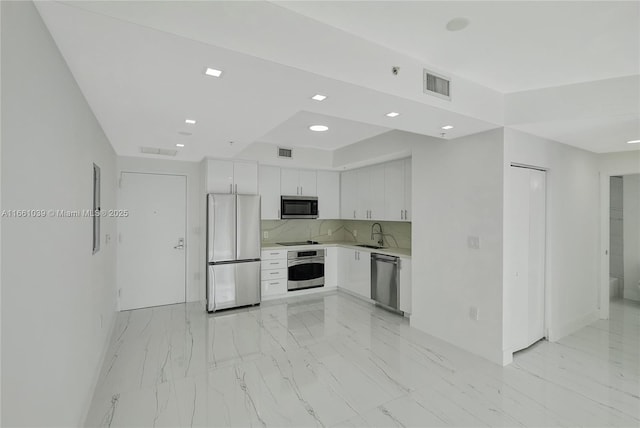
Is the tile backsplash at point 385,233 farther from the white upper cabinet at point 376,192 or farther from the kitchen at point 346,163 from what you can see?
the white upper cabinet at point 376,192

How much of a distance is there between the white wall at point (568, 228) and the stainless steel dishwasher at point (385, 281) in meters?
1.70

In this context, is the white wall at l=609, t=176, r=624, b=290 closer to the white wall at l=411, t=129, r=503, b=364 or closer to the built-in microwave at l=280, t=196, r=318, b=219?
the white wall at l=411, t=129, r=503, b=364

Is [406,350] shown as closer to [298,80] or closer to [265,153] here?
[298,80]

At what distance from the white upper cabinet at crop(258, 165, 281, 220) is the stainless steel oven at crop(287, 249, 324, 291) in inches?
29.6

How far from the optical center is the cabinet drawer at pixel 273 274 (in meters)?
4.90

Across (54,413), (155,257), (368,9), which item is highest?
(368,9)

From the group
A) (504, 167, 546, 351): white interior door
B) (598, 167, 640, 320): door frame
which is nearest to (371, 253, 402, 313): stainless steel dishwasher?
(504, 167, 546, 351): white interior door

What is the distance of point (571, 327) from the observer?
3.69m

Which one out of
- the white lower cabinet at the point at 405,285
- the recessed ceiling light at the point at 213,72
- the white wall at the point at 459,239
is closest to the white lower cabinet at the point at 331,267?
the white lower cabinet at the point at 405,285

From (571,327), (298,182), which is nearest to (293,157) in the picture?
(298,182)

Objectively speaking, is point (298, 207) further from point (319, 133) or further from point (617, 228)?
point (617, 228)

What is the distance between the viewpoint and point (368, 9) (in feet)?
5.48

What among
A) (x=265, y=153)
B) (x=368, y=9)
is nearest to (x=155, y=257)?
(x=265, y=153)

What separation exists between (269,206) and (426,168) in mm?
2671
